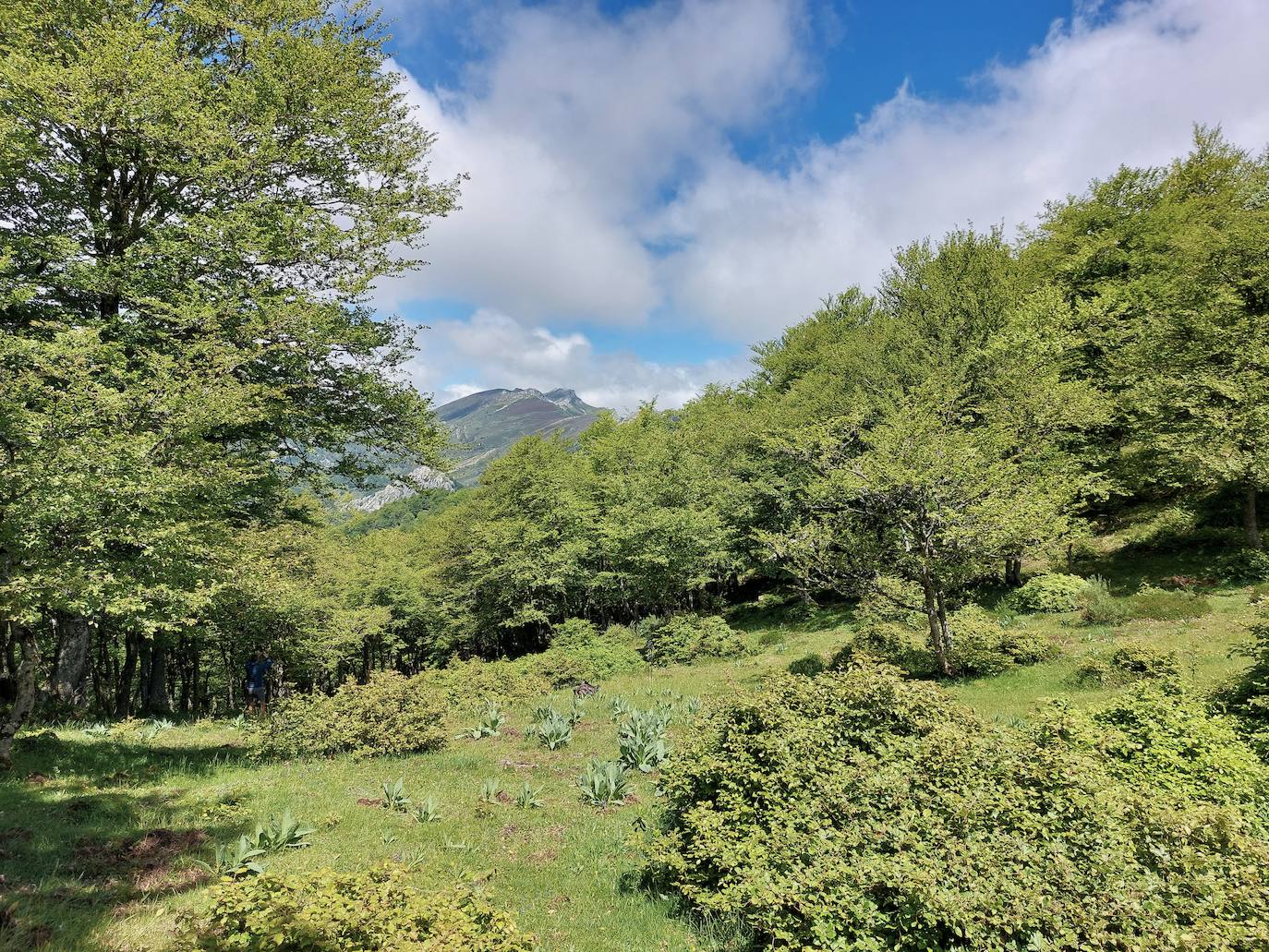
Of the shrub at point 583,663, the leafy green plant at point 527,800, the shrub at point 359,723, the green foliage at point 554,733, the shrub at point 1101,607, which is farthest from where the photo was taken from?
the shrub at point 583,663

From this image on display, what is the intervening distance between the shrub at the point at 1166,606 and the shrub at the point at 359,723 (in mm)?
19532

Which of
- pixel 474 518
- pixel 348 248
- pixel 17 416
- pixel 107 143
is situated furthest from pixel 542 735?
pixel 474 518

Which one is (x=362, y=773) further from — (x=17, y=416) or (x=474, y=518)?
(x=474, y=518)

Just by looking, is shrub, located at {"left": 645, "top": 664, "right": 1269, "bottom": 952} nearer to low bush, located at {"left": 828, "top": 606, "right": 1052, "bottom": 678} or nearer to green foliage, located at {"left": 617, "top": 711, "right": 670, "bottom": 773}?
green foliage, located at {"left": 617, "top": 711, "right": 670, "bottom": 773}

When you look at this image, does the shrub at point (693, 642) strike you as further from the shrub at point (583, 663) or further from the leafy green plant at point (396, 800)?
the leafy green plant at point (396, 800)

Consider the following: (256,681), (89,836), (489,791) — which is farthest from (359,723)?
(256,681)

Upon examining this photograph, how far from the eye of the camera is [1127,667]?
11.5 metres

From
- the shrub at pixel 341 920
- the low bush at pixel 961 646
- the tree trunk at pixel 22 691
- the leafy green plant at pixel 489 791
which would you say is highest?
the tree trunk at pixel 22 691

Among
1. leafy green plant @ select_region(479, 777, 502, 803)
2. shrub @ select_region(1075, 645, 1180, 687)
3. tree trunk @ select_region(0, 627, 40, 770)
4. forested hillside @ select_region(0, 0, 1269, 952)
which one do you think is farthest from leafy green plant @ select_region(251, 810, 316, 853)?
shrub @ select_region(1075, 645, 1180, 687)

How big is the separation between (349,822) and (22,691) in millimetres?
5577

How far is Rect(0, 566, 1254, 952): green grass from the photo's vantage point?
5.24 metres

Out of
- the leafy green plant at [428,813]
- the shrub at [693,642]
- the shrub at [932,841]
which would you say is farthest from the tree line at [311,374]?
the shrub at [932,841]

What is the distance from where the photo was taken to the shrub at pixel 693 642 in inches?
941

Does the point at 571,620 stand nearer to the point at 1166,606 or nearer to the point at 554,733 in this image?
the point at 554,733
